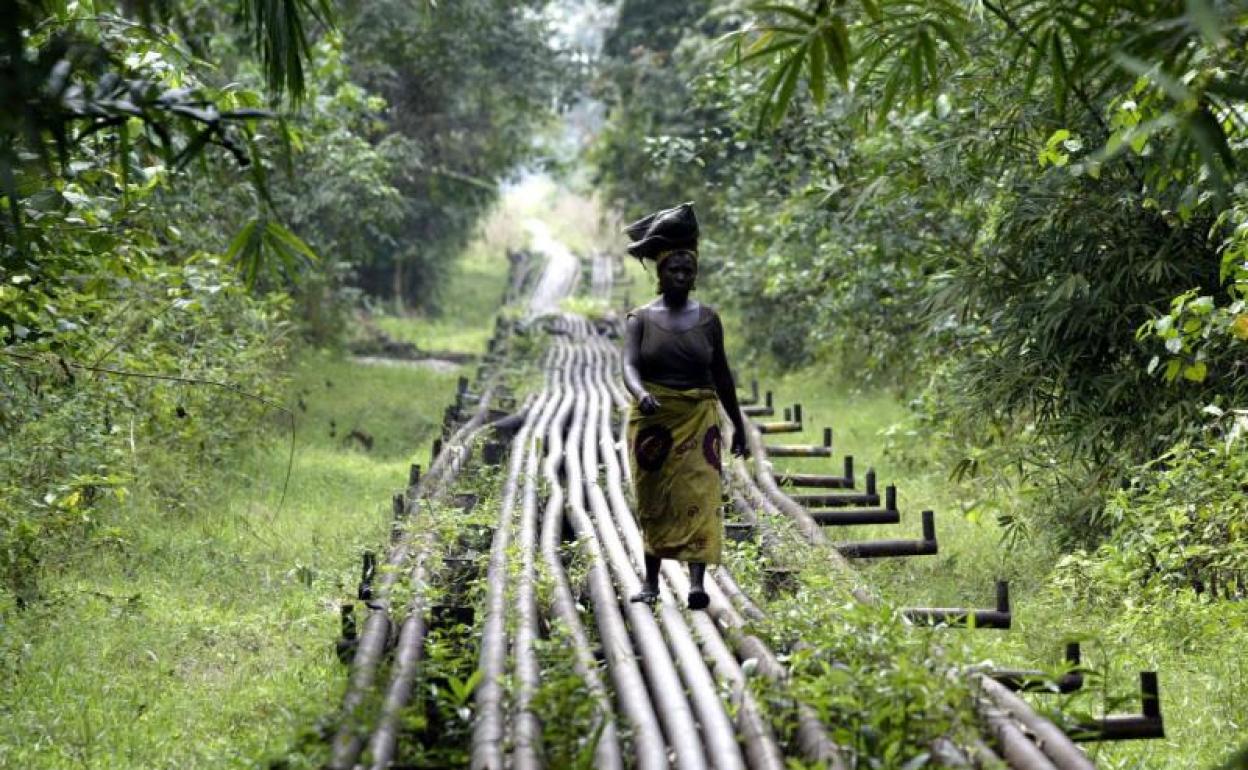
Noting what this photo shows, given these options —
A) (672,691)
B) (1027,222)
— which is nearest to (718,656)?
(672,691)

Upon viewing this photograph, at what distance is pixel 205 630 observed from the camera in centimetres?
761

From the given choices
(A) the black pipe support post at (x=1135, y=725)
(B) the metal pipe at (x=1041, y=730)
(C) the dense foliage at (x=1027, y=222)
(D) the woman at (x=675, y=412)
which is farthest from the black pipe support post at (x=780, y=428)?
(A) the black pipe support post at (x=1135, y=725)

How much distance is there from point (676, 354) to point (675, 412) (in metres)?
0.25

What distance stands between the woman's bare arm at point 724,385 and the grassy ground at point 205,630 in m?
2.00

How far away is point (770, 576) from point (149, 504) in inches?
207

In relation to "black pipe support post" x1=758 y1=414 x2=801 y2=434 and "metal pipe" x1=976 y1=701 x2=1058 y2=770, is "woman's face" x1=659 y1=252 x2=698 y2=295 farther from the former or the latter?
"black pipe support post" x1=758 y1=414 x2=801 y2=434

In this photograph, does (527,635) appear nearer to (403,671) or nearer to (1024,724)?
(403,671)

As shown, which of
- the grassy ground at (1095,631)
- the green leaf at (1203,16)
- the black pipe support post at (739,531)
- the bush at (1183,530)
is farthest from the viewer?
the black pipe support post at (739,531)

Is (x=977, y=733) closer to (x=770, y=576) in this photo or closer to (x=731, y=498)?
(x=770, y=576)

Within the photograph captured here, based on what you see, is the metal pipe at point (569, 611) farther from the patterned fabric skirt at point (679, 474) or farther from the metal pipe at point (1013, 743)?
the metal pipe at point (1013, 743)

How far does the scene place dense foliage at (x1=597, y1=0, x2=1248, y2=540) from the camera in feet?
17.7

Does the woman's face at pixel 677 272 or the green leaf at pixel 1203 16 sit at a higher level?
the green leaf at pixel 1203 16

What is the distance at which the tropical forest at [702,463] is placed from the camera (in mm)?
4602

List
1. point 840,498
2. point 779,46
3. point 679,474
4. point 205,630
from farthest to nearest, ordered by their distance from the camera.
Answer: point 840,498, point 205,630, point 679,474, point 779,46
